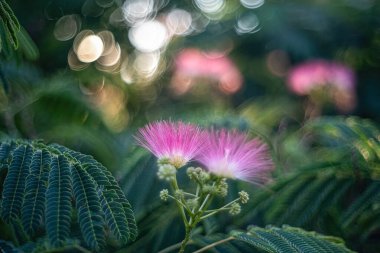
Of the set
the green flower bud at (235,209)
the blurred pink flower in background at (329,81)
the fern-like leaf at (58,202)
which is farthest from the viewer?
the blurred pink flower in background at (329,81)

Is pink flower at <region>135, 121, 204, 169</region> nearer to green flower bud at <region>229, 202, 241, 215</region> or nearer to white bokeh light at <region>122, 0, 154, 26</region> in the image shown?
green flower bud at <region>229, 202, 241, 215</region>

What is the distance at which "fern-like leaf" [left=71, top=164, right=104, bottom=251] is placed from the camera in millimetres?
1337

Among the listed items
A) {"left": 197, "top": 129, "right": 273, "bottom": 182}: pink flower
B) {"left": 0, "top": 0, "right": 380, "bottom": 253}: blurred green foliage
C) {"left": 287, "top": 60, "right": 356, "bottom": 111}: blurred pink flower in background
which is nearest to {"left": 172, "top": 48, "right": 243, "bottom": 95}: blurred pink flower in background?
{"left": 0, "top": 0, "right": 380, "bottom": 253}: blurred green foliage

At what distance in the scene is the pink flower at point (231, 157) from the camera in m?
1.56

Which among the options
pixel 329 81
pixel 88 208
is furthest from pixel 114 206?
pixel 329 81

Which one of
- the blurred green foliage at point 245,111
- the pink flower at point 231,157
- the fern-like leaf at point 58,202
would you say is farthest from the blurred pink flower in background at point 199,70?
the fern-like leaf at point 58,202

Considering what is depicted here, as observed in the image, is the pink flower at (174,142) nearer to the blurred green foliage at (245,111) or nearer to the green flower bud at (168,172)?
the green flower bud at (168,172)

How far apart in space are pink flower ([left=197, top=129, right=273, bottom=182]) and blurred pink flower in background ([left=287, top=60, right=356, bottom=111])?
2.33m

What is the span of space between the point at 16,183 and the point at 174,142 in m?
0.40

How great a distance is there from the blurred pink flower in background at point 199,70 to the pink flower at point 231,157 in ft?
8.30

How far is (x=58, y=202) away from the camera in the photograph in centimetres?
136

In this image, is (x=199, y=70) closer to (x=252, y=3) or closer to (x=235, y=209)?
(x=252, y=3)

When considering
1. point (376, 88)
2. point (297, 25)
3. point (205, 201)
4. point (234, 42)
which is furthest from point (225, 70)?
point (205, 201)

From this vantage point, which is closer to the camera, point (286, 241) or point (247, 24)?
point (286, 241)
